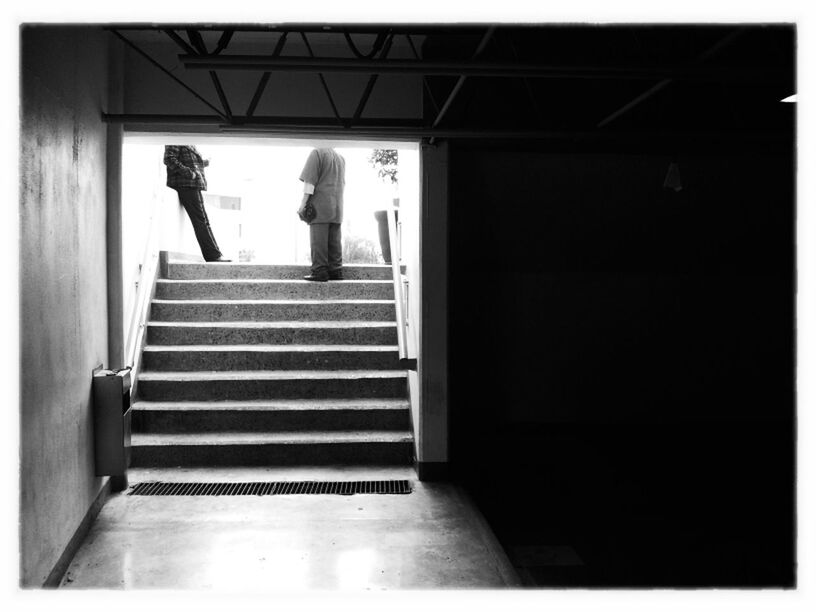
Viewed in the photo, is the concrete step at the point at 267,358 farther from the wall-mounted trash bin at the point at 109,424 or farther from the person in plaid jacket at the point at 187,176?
the person in plaid jacket at the point at 187,176

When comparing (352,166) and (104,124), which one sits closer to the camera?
(104,124)

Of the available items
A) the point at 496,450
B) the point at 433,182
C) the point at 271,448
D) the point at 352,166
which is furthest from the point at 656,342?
the point at 352,166

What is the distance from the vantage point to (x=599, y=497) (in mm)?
5582

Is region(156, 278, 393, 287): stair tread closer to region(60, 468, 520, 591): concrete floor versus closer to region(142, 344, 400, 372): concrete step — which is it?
region(142, 344, 400, 372): concrete step

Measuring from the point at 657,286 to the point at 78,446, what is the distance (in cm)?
452

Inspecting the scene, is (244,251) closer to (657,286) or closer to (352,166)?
(352,166)

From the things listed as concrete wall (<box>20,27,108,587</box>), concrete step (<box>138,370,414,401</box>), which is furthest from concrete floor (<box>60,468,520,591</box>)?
concrete step (<box>138,370,414,401</box>)

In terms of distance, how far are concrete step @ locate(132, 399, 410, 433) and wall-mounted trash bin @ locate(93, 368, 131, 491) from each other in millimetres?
1234

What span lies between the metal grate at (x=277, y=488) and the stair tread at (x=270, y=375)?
1.10m

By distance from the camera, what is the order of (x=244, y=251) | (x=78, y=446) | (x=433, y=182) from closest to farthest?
(x=78, y=446) → (x=433, y=182) → (x=244, y=251)

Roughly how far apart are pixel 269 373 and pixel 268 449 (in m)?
0.89

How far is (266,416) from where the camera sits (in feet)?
18.2

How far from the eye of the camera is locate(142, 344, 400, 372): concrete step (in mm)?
6062
